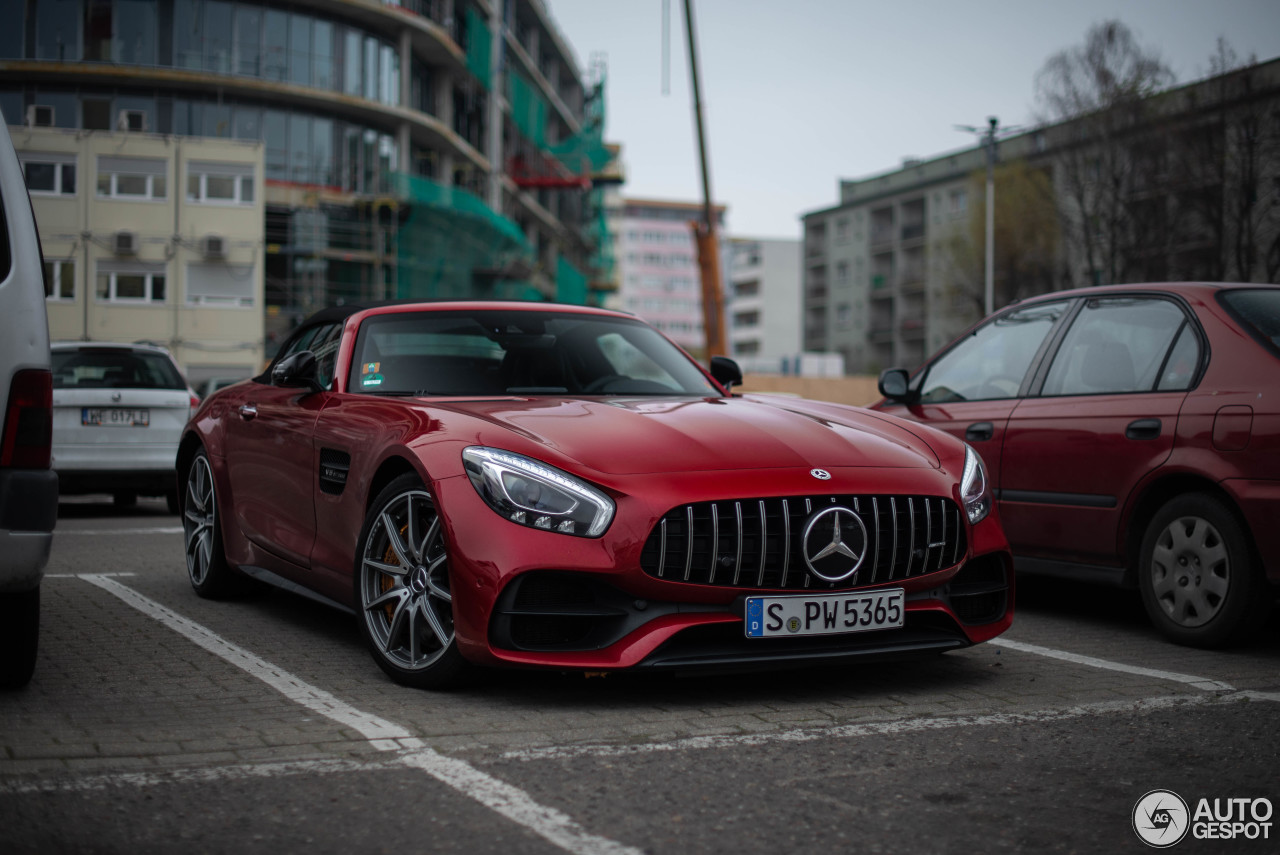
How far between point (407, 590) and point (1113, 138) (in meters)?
38.0

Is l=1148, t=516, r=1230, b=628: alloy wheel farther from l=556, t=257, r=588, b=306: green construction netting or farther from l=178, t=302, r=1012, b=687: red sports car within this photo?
l=556, t=257, r=588, b=306: green construction netting

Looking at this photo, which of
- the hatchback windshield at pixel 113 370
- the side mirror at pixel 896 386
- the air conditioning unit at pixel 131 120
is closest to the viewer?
the side mirror at pixel 896 386

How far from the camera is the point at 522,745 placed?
12.1 feet

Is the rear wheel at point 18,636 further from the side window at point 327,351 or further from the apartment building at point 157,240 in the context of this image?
the apartment building at point 157,240

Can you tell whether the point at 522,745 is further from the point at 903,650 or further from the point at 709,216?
the point at 709,216

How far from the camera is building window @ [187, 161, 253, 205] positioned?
4131 cm

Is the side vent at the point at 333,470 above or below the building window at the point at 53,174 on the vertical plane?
below

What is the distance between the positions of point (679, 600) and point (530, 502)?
0.55 metres

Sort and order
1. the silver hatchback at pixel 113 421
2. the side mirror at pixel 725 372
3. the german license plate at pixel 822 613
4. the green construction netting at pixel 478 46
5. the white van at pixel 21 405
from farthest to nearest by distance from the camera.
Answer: the green construction netting at pixel 478 46 → the silver hatchback at pixel 113 421 → the side mirror at pixel 725 372 → the german license plate at pixel 822 613 → the white van at pixel 21 405

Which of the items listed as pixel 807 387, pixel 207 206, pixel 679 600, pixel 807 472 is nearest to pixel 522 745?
pixel 679 600

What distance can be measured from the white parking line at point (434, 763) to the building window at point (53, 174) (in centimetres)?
3981

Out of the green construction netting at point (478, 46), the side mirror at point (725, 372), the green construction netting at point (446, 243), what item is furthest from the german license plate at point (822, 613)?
the green construction netting at point (478, 46)

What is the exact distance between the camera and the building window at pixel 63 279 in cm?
4106

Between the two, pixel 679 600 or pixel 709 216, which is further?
pixel 709 216
